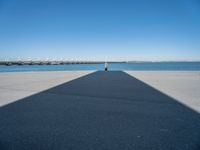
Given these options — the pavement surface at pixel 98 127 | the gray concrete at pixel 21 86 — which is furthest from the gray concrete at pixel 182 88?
the gray concrete at pixel 21 86

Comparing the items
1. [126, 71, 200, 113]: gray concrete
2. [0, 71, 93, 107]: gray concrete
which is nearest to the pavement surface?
[126, 71, 200, 113]: gray concrete

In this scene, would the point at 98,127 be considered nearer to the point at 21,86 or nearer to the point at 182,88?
the point at 182,88

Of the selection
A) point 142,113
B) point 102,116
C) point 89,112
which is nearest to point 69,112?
point 89,112

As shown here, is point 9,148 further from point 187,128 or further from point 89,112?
point 187,128

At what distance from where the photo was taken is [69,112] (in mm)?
6168

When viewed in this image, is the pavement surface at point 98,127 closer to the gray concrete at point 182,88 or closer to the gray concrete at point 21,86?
the gray concrete at point 182,88

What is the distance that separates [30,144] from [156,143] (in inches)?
89.7

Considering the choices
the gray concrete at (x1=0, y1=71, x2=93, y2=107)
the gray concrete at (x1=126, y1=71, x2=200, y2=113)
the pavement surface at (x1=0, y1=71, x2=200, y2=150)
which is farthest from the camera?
the gray concrete at (x1=0, y1=71, x2=93, y2=107)

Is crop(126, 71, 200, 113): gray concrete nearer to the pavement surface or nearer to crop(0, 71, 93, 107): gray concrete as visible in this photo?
the pavement surface

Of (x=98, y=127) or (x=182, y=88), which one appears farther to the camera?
(x=182, y=88)

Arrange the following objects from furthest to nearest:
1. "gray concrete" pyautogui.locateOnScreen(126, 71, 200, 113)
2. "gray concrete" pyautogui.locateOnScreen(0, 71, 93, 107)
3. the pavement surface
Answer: "gray concrete" pyautogui.locateOnScreen(0, 71, 93, 107)
"gray concrete" pyautogui.locateOnScreen(126, 71, 200, 113)
the pavement surface

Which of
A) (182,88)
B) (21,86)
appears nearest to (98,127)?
(182,88)

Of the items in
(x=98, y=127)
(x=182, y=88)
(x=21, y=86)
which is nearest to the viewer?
(x=98, y=127)

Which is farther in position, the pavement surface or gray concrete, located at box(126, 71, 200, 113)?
gray concrete, located at box(126, 71, 200, 113)
